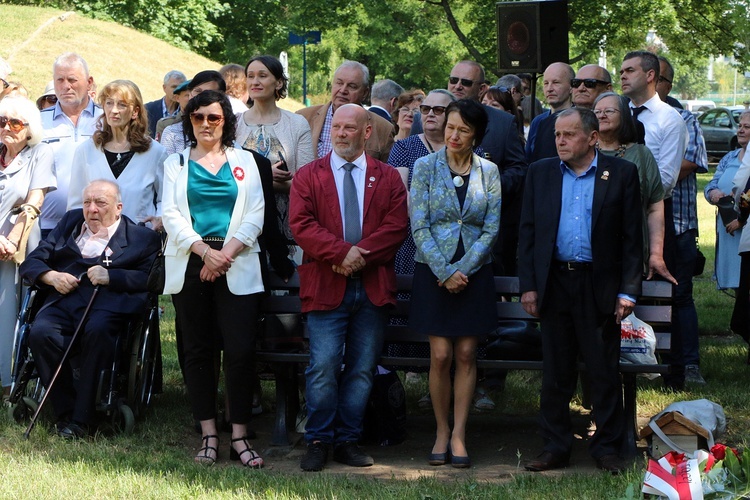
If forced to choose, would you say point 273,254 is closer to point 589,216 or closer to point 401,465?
point 401,465

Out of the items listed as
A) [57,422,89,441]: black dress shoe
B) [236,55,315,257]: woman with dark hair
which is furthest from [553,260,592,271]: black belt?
[57,422,89,441]: black dress shoe

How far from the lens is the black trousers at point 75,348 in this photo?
6.88 m

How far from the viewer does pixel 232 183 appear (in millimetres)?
6539

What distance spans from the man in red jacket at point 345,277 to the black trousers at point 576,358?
0.95 metres

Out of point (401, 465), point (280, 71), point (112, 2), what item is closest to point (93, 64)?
point (112, 2)

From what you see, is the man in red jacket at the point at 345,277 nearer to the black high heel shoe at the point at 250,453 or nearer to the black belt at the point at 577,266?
the black high heel shoe at the point at 250,453

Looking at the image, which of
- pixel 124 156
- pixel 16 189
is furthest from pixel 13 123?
pixel 124 156

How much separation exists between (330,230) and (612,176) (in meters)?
1.64

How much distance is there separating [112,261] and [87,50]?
82.8 ft

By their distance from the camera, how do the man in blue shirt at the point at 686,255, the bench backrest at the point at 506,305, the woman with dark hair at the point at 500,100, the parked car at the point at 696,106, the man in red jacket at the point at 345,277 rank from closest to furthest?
the man in red jacket at the point at 345,277
the bench backrest at the point at 506,305
the man in blue shirt at the point at 686,255
the woman with dark hair at the point at 500,100
the parked car at the point at 696,106

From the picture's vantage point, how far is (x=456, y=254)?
6.33 m

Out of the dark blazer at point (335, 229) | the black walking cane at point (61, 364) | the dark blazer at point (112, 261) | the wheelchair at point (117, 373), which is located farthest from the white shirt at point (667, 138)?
the black walking cane at point (61, 364)

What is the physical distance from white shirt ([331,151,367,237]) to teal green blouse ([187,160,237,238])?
0.62 m

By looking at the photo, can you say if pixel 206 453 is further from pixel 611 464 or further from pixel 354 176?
pixel 611 464
